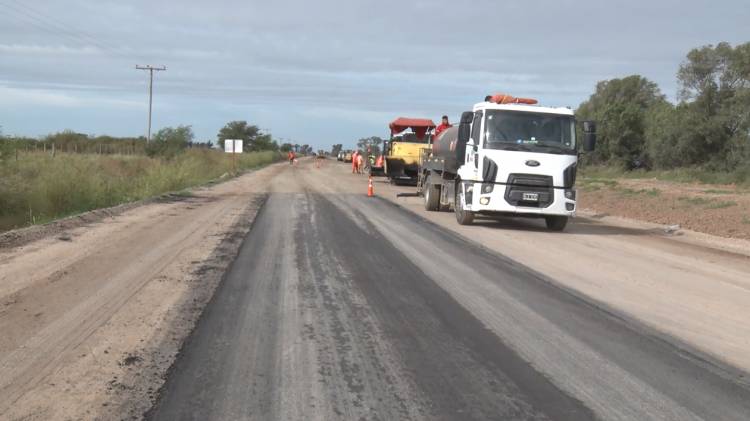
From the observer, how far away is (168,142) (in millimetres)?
61375

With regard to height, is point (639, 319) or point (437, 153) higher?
point (437, 153)

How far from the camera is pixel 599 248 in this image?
13648mm

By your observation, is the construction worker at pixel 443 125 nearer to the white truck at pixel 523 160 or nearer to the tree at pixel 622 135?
the white truck at pixel 523 160

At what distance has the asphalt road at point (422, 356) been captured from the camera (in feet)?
15.1

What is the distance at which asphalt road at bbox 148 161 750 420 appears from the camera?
4609 mm

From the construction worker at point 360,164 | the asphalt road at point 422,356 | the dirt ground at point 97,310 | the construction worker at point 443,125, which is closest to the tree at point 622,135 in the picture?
the construction worker at point 360,164

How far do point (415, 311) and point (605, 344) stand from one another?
1.96 m

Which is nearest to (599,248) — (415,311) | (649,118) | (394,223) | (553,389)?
(394,223)

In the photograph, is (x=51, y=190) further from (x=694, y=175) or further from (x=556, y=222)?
(x=694, y=175)

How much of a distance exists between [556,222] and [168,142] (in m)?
50.7

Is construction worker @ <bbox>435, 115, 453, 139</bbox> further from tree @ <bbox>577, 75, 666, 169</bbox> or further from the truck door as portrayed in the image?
tree @ <bbox>577, 75, 666, 169</bbox>

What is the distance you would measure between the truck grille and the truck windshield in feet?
2.15

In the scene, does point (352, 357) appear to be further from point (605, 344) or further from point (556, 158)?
point (556, 158)

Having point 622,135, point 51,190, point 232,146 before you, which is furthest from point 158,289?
point 622,135
